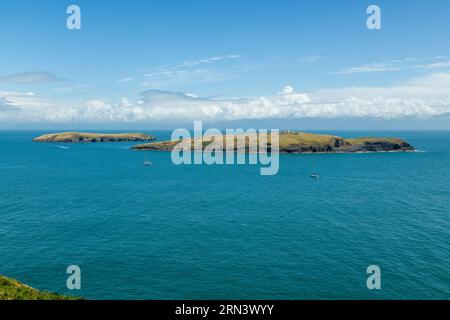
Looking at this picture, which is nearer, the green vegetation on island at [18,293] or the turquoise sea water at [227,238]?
the green vegetation on island at [18,293]

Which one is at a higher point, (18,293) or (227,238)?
(18,293)

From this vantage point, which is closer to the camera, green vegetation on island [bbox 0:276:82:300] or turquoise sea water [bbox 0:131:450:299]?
green vegetation on island [bbox 0:276:82:300]

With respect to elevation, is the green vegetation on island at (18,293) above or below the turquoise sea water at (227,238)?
above

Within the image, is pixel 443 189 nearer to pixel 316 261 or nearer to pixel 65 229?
pixel 316 261

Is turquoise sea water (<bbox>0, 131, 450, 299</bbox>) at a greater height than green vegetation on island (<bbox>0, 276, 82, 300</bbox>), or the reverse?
green vegetation on island (<bbox>0, 276, 82, 300</bbox>)

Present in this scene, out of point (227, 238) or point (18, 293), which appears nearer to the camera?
point (18, 293)

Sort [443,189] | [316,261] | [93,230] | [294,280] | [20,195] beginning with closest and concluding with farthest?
[294,280], [316,261], [93,230], [20,195], [443,189]
